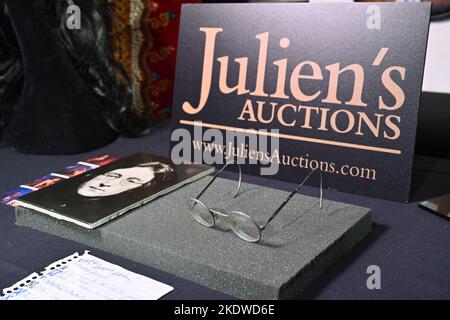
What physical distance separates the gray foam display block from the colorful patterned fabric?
614 millimetres

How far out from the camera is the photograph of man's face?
0.87m

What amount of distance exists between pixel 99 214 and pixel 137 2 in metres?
0.74

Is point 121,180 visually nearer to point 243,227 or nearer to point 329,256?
point 243,227

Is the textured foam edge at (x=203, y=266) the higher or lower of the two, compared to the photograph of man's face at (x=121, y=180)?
lower

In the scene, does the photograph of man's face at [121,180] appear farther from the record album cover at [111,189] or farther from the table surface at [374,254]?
the table surface at [374,254]

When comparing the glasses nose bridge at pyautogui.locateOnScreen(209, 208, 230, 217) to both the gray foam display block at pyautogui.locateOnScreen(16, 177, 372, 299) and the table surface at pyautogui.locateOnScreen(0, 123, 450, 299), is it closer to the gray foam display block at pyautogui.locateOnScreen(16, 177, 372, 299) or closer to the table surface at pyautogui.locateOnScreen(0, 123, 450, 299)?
the gray foam display block at pyautogui.locateOnScreen(16, 177, 372, 299)

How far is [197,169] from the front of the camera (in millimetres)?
962

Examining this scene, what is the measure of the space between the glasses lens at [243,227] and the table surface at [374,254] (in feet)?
0.32

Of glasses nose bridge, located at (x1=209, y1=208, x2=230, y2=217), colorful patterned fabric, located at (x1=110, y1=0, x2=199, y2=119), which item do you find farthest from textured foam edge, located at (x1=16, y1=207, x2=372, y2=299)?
colorful patterned fabric, located at (x1=110, y1=0, x2=199, y2=119)

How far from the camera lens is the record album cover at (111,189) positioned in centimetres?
78

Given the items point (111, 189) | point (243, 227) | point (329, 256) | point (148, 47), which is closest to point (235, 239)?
point (243, 227)

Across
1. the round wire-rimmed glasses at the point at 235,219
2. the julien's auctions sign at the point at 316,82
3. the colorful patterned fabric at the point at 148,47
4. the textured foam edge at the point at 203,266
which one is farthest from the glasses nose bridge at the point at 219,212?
the colorful patterned fabric at the point at 148,47

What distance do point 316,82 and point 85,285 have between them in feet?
1.78
